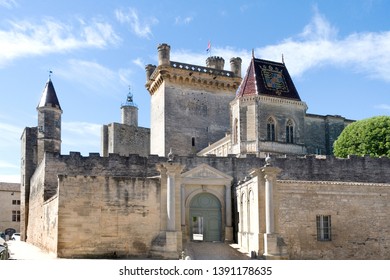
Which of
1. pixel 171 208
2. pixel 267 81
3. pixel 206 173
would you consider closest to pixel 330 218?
pixel 206 173

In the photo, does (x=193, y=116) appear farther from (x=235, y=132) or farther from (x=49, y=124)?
(x=49, y=124)

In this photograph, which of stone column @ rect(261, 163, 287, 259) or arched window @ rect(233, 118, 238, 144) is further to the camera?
arched window @ rect(233, 118, 238, 144)

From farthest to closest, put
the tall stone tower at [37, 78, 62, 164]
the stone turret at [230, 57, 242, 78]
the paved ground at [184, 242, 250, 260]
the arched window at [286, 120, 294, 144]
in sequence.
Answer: the stone turret at [230, 57, 242, 78] → the tall stone tower at [37, 78, 62, 164] → the arched window at [286, 120, 294, 144] → the paved ground at [184, 242, 250, 260]

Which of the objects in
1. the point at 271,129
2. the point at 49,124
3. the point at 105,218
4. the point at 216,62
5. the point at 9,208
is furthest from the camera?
the point at 9,208

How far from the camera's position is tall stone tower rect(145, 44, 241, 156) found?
41.6m

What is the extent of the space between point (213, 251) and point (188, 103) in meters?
22.9

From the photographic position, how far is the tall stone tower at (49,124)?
38.8 metres

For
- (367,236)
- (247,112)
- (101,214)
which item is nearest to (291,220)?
(367,236)

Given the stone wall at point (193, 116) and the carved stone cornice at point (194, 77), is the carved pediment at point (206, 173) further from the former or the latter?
the carved stone cornice at point (194, 77)

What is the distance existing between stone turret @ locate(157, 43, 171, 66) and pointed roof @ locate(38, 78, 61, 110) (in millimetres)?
8773

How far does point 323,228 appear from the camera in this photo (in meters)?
21.5

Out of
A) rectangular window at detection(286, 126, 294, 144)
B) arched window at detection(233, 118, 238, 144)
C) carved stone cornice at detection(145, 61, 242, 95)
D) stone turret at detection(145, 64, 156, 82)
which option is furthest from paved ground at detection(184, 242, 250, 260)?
stone turret at detection(145, 64, 156, 82)

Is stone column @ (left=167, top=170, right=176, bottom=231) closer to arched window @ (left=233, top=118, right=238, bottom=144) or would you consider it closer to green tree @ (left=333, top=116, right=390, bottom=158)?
arched window @ (left=233, top=118, right=238, bottom=144)

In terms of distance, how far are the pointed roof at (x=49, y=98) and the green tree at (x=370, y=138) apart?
2214 cm
